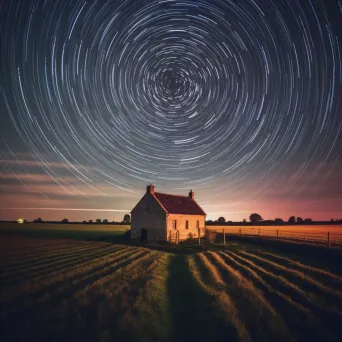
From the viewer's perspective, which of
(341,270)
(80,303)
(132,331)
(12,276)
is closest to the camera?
(132,331)

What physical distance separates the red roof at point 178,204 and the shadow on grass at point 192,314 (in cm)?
2703

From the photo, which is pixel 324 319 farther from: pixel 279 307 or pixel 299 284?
pixel 299 284

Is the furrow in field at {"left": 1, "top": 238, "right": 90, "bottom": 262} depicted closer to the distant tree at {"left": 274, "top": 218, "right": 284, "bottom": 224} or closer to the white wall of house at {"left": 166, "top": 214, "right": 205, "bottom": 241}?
the white wall of house at {"left": 166, "top": 214, "right": 205, "bottom": 241}

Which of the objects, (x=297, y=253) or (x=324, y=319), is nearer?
(x=324, y=319)

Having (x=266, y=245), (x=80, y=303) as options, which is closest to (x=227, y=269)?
(x=80, y=303)

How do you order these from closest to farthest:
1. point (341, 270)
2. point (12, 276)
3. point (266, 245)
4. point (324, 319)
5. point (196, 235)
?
point (324, 319)
point (12, 276)
point (341, 270)
point (266, 245)
point (196, 235)

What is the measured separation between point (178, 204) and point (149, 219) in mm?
6279

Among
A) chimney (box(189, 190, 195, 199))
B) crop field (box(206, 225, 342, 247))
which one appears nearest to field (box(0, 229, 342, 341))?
crop field (box(206, 225, 342, 247))

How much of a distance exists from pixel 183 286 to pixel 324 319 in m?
6.53

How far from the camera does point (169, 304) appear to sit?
1196 centimetres

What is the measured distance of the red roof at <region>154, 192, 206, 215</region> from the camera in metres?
43.1

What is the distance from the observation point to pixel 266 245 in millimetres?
35750

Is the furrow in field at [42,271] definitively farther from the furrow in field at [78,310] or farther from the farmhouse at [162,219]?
the farmhouse at [162,219]

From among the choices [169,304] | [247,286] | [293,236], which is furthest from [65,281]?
[293,236]
